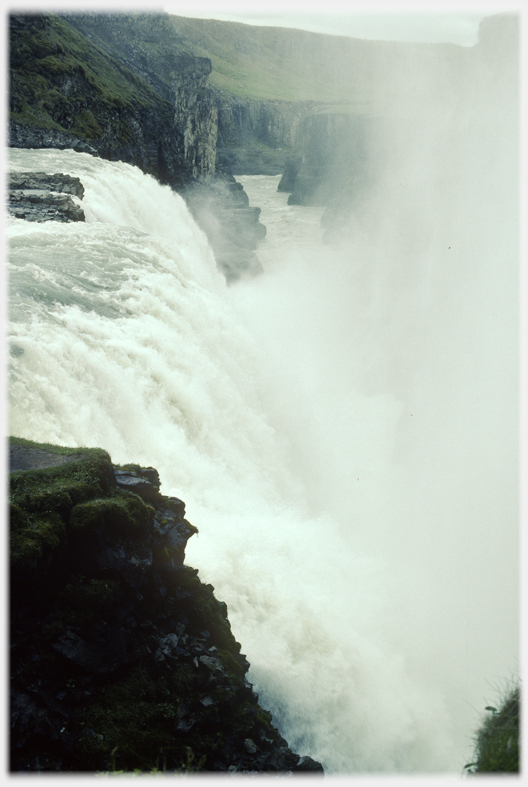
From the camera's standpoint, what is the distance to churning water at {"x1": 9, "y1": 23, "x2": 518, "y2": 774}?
31.2 ft

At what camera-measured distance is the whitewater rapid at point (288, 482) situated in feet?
30.6

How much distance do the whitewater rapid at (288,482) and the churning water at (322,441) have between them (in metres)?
0.06

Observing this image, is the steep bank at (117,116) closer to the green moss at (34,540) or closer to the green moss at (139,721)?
the green moss at (34,540)

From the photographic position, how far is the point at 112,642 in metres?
6.20

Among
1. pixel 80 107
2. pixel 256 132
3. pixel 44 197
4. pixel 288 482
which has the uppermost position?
pixel 80 107

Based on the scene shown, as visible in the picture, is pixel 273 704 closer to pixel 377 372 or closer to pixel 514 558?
pixel 514 558

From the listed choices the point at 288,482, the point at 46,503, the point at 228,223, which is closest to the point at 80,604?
the point at 46,503

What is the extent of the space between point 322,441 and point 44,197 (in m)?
Result: 14.9

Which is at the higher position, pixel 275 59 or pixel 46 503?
pixel 275 59

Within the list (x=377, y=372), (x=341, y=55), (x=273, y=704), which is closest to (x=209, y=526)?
(x=273, y=704)

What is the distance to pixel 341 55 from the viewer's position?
119875 millimetres

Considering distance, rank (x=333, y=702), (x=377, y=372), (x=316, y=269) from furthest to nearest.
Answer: (x=316, y=269) < (x=377, y=372) < (x=333, y=702)

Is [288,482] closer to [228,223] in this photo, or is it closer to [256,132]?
[228,223]

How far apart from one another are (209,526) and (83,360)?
4546 mm
